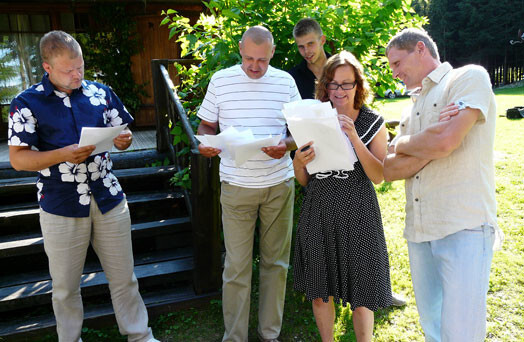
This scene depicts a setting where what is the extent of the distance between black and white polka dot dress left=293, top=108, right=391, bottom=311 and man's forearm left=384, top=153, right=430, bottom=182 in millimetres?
248

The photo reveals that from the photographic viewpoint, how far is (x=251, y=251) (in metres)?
2.76

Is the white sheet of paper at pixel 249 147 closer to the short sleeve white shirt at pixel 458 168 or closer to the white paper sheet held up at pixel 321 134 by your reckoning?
the white paper sheet held up at pixel 321 134

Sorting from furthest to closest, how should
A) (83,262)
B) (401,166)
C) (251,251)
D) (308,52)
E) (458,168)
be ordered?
(308,52), (251,251), (83,262), (401,166), (458,168)

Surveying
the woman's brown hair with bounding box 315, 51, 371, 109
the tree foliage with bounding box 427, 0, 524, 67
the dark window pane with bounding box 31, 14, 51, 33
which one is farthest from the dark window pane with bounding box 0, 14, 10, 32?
the tree foliage with bounding box 427, 0, 524, 67

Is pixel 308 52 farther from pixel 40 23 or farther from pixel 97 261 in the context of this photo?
pixel 40 23

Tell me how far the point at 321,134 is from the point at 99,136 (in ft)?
4.26

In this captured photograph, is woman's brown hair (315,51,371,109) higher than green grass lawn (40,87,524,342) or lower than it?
higher

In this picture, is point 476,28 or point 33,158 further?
point 476,28

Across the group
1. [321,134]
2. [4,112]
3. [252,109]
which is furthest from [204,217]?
[4,112]

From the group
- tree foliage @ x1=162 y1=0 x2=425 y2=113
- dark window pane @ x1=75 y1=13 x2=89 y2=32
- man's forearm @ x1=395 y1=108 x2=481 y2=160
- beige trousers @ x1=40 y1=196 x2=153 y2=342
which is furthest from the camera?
dark window pane @ x1=75 y1=13 x2=89 y2=32

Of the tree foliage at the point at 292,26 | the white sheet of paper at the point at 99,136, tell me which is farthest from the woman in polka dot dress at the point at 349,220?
the tree foliage at the point at 292,26

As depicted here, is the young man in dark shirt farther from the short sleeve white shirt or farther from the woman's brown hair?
the short sleeve white shirt

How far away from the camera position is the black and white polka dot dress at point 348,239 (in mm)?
2240

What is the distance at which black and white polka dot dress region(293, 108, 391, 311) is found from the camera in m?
2.24
